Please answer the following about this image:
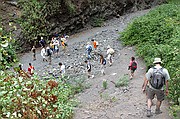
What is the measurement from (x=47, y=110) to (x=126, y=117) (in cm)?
230

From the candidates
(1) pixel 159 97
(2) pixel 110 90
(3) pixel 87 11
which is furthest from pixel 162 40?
(3) pixel 87 11

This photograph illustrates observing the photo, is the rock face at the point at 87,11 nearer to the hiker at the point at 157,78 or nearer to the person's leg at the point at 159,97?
the person's leg at the point at 159,97

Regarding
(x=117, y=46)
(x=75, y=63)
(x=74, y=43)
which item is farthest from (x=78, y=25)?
(x=75, y=63)

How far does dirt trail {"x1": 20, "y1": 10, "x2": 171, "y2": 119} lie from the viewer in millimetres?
9953

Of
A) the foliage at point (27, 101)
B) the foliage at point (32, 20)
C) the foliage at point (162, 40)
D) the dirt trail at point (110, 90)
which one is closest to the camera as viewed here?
the foliage at point (27, 101)

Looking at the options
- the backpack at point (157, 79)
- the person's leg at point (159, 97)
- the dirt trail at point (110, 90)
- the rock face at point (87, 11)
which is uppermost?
the rock face at point (87, 11)

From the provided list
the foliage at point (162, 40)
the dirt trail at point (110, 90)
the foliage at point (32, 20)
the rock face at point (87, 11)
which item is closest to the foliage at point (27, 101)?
the dirt trail at point (110, 90)

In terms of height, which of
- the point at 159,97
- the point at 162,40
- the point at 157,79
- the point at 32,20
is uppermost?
the point at 32,20

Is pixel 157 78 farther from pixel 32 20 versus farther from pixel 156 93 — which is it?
pixel 32 20

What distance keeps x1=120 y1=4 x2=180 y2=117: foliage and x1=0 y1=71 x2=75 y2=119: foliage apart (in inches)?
137

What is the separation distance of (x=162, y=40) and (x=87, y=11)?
39.1 ft

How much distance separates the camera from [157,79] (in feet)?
27.0

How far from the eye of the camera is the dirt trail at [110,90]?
9.95 meters

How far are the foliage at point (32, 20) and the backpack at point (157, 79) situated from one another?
54.7 ft
